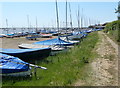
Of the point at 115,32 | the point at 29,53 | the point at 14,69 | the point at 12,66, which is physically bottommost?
the point at 14,69

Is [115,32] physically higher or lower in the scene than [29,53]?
higher

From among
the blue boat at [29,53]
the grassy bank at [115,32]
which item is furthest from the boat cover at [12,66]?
the grassy bank at [115,32]

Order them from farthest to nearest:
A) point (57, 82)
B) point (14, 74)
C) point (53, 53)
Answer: point (53, 53) < point (14, 74) < point (57, 82)

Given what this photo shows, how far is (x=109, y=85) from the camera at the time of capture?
694cm

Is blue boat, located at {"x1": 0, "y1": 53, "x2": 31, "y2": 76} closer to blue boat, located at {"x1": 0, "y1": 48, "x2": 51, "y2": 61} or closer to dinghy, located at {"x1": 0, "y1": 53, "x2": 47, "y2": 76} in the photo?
dinghy, located at {"x1": 0, "y1": 53, "x2": 47, "y2": 76}

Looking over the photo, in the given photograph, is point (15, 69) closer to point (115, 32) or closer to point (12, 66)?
point (12, 66)

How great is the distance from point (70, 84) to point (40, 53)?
5632 mm

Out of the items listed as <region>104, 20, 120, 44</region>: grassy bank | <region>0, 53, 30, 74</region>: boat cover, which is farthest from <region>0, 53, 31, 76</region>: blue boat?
<region>104, 20, 120, 44</region>: grassy bank

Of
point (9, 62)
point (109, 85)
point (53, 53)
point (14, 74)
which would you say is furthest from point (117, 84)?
point (53, 53)

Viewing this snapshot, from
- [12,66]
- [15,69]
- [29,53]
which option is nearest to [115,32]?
[29,53]

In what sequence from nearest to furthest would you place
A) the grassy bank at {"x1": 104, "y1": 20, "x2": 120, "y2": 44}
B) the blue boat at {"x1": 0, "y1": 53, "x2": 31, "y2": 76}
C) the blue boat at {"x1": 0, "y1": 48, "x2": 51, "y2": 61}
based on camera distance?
the blue boat at {"x1": 0, "y1": 53, "x2": 31, "y2": 76} → the blue boat at {"x1": 0, "y1": 48, "x2": 51, "y2": 61} → the grassy bank at {"x1": 104, "y1": 20, "x2": 120, "y2": 44}

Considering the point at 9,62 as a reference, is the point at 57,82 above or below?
below

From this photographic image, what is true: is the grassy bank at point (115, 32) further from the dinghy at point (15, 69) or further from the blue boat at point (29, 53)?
the dinghy at point (15, 69)

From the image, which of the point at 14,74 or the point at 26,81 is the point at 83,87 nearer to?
the point at 26,81
